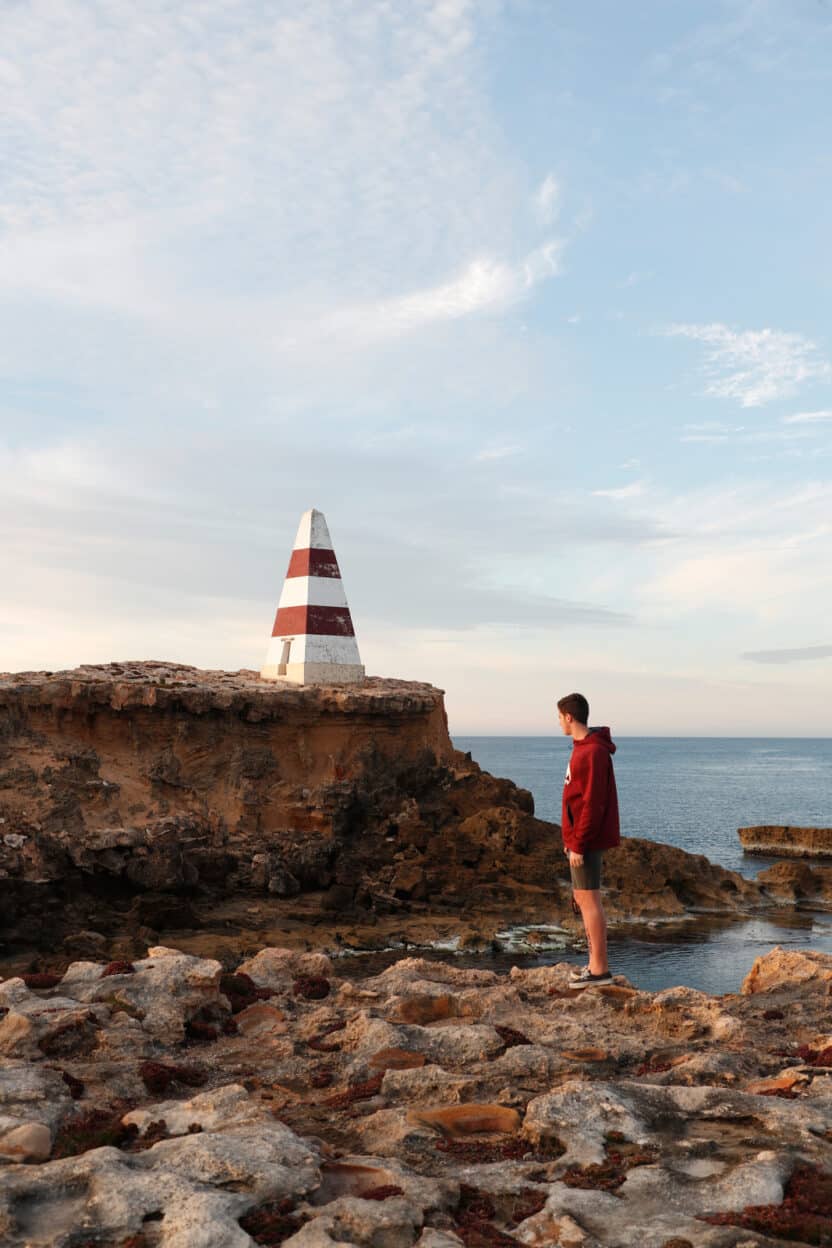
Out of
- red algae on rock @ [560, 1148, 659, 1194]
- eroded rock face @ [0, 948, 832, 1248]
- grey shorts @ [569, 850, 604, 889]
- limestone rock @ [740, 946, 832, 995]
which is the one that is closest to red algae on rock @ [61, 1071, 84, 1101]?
eroded rock face @ [0, 948, 832, 1248]

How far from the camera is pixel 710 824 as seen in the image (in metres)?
58.0

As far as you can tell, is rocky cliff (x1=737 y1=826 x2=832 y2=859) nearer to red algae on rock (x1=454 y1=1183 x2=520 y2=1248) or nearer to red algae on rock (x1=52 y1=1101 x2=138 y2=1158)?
red algae on rock (x1=52 y1=1101 x2=138 y2=1158)

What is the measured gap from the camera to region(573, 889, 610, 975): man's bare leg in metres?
8.61

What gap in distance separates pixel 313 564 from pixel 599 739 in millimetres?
19230

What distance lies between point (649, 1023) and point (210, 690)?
55.6 feet

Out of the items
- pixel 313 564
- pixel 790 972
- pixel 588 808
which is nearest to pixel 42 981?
pixel 588 808

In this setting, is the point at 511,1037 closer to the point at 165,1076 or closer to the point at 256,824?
the point at 165,1076

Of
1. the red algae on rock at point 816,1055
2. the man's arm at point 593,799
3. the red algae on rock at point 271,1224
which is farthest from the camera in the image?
the man's arm at point 593,799

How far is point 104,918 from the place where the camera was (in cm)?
1909

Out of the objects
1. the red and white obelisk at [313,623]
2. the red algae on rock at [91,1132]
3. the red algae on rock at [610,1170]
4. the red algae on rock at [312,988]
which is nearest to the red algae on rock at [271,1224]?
the red algae on rock at [91,1132]

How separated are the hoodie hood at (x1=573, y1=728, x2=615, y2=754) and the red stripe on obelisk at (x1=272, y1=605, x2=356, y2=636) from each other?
18165mm

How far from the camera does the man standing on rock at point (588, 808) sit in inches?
333

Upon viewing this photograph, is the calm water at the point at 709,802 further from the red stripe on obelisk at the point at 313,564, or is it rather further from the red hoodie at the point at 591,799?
the red hoodie at the point at 591,799

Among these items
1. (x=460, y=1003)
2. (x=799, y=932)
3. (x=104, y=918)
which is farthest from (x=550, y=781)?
(x=460, y=1003)
